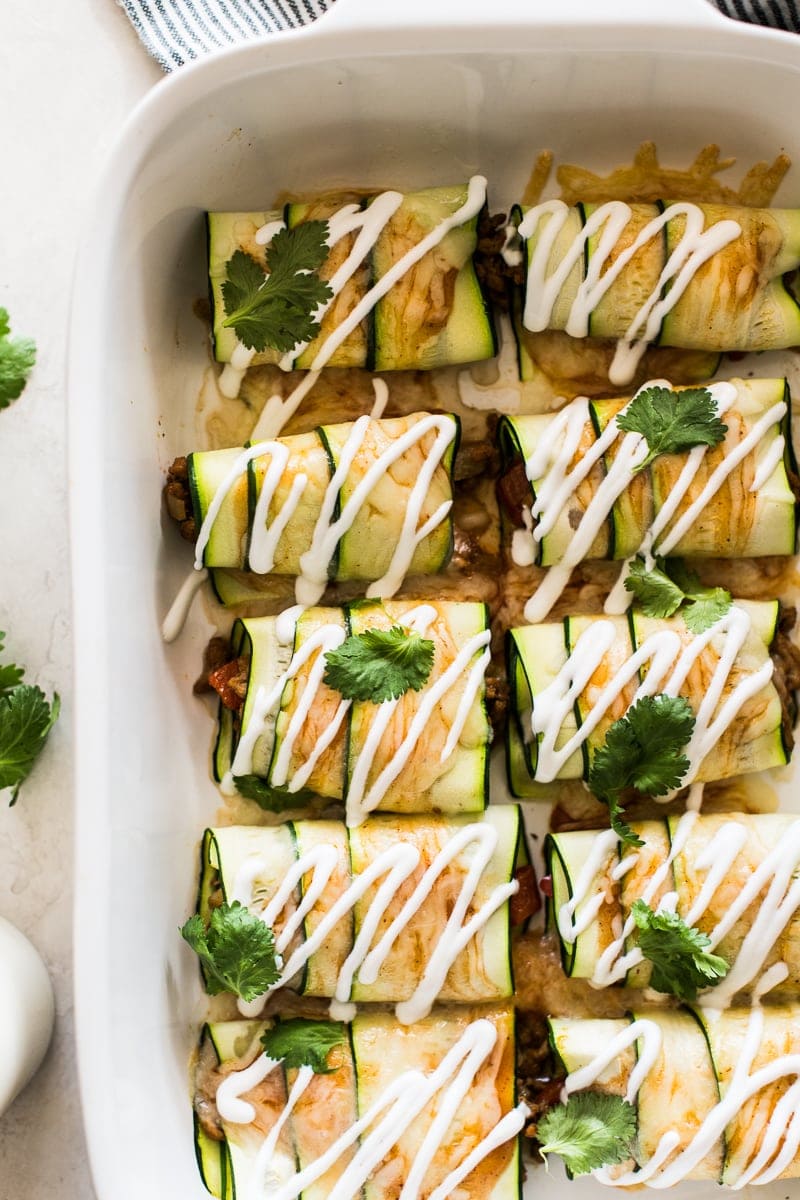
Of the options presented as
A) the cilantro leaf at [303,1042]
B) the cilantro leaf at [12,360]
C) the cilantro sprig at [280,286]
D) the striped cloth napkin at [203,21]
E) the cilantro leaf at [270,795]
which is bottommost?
the cilantro leaf at [303,1042]

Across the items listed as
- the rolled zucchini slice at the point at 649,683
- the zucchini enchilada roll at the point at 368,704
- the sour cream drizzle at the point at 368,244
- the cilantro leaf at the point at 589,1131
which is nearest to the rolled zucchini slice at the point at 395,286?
the sour cream drizzle at the point at 368,244

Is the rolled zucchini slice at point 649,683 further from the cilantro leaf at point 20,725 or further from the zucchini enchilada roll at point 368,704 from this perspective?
the cilantro leaf at point 20,725

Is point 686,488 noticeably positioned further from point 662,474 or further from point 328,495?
point 328,495

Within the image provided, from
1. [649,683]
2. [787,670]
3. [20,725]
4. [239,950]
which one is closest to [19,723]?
[20,725]

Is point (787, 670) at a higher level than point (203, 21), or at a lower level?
lower

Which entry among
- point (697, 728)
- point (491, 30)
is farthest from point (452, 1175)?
point (491, 30)

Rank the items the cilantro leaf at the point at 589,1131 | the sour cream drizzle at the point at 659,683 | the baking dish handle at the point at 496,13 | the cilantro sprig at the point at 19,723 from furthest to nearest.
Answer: the cilantro sprig at the point at 19,723 < the sour cream drizzle at the point at 659,683 < the cilantro leaf at the point at 589,1131 < the baking dish handle at the point at 496,13

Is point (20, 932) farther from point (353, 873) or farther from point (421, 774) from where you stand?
point (421, 774)
